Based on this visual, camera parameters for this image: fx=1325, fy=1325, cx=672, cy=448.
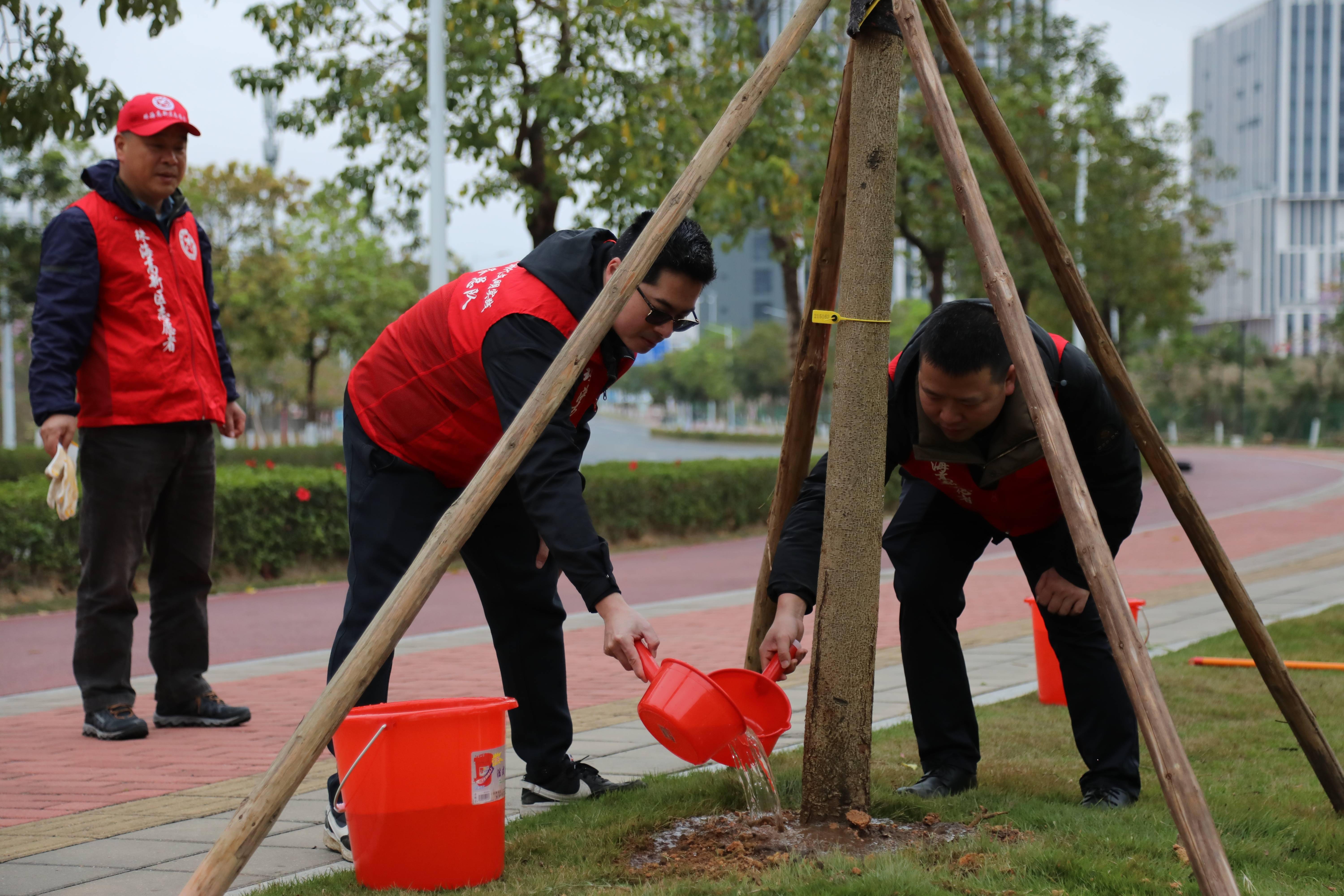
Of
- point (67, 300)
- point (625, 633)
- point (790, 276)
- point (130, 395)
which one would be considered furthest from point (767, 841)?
point (790, 276)

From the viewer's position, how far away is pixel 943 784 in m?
3.69

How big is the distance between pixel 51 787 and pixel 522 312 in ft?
7.42

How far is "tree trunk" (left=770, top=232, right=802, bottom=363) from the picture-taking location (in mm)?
16641

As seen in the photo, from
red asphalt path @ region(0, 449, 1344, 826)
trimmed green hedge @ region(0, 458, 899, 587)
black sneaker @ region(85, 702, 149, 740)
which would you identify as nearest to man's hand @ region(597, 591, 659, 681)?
red asphalt path @ region(0, 449, 1344, 826)

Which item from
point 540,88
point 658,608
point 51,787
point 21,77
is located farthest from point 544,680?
point 540,88

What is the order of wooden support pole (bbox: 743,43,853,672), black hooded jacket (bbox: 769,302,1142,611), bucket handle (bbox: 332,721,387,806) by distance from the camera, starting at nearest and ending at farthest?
bucket handle (bbox: 332,721,387,806) < black hooded jacket (bbox: 769,302,1142,611) < wooden support pole (bbox: 743,43,853,672)

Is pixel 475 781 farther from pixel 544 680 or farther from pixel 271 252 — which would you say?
pixel 271 252

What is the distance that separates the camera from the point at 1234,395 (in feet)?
158

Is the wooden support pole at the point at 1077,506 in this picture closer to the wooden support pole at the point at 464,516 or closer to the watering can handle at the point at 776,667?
the wooden support pole at the point at 464,516

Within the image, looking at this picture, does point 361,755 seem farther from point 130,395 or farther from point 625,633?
point 130,395

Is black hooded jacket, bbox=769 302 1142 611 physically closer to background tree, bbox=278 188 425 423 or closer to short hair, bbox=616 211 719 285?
short hair, bbox=616 211 719 285

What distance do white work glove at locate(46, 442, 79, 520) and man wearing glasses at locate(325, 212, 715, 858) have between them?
4.72 feet

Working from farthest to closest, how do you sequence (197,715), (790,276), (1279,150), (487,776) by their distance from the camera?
(1279,150) < (790,276) < (197,715) < (487,776)

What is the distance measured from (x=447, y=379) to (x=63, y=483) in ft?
6.19
